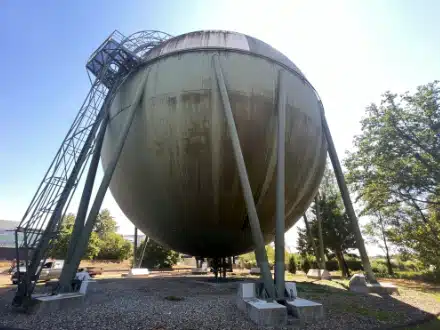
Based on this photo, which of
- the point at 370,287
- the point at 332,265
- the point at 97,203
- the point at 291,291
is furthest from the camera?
the point at 332,265

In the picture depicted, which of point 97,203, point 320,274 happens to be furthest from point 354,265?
point 97,203

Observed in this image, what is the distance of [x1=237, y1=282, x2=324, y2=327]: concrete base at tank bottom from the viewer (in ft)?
19.6

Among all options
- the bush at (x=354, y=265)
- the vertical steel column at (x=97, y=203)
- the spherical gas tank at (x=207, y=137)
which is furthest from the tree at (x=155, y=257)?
the vertical steel column at (x=97, y=203)

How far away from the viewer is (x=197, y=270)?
21.7 meters

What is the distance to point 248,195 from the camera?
25.7 feet

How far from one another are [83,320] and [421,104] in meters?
20.5

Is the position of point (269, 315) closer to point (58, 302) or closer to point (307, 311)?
point (307, 311)

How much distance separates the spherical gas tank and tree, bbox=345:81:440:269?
979 cm

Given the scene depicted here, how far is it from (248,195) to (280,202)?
102cm

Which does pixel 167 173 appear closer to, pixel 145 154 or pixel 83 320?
pixel 145 154

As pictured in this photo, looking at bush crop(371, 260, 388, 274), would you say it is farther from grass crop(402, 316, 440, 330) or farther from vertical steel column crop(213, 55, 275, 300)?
vertical steel column crop(213, 55, 275, 300)

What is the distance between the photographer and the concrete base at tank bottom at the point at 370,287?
1043 centimetres

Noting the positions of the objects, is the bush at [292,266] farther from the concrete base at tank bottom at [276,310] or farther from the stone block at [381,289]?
the concrete base at tank bottom at [276,310]

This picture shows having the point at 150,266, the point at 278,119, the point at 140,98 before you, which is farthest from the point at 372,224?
the point at 140,98
